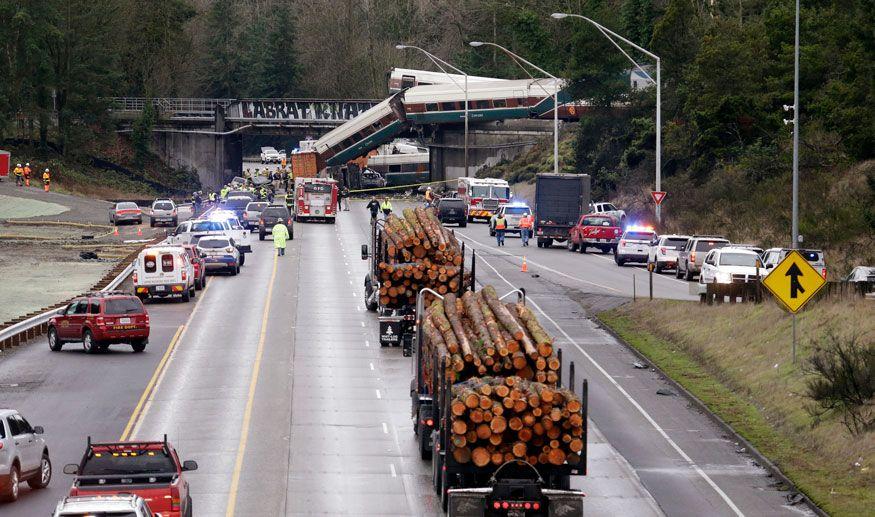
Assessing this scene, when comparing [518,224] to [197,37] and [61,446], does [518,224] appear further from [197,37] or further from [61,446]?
[197,37]

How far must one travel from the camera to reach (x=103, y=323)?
40844 mm

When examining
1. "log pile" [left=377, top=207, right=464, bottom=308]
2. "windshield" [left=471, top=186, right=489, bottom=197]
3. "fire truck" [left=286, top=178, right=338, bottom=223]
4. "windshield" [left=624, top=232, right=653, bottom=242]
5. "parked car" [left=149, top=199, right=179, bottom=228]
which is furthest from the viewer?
"windshield" [left=471, top=186, right=489, bottom=197]

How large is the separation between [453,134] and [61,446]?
9243 cm

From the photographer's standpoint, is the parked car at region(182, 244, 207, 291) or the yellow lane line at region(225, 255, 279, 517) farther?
the parked car at region(182, 244, 207, 291)

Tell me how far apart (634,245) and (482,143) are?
5987 cm

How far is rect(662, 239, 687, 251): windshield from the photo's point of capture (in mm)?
59000

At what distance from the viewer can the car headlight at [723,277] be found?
48.5m

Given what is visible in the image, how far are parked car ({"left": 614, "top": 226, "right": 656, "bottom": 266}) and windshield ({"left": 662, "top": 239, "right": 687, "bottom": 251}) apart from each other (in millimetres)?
2974

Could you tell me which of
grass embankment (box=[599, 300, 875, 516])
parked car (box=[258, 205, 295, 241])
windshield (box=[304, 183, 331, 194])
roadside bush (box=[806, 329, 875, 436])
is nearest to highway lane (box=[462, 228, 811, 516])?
grass embankment (box=[599, 300, 875, 516])

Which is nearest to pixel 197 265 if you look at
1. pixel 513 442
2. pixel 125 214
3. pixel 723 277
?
pixel 723 277

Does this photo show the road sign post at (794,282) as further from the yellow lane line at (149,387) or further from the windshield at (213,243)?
the windshield at (213,243)

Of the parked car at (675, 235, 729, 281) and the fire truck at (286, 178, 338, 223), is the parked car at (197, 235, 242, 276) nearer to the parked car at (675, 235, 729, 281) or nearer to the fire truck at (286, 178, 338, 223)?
the parked car at (675, 235, 729, 281)

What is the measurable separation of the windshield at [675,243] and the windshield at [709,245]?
304cm

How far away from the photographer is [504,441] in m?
21.9
